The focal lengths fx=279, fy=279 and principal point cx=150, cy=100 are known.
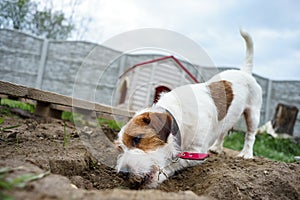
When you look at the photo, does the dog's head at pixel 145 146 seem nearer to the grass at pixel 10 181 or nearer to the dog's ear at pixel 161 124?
the dog's ear at pixel 161 124

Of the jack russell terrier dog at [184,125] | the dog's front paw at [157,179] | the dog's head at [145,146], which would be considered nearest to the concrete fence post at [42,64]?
the jack russell terrier dog at [184,125]

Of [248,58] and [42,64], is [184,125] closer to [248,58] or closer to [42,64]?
[248,58]

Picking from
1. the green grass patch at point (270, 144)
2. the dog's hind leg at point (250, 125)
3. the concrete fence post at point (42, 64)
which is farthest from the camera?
the concrete fence post at point (42, 64)

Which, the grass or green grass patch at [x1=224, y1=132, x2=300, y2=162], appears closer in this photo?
the grass

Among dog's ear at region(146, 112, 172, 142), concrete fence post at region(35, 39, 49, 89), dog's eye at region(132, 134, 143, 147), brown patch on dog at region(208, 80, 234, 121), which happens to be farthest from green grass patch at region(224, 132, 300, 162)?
concrete fence post at region(35, 39, 49, 89)

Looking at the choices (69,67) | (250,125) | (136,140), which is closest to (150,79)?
(250,125)

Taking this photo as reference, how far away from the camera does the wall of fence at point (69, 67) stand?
1175 centimetres

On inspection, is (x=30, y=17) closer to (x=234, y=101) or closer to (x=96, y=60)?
(x=96, y=60)

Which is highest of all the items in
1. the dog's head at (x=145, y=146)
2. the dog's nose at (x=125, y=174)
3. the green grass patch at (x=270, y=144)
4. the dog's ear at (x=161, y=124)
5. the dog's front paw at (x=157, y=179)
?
the dog's ear at (x=161, y=124)

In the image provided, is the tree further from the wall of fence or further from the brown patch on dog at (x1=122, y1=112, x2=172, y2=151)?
the brown patch on dog at (x1=122, y1=112, x2=172, y2=151)

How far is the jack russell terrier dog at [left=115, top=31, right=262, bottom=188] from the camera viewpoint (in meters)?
2.32

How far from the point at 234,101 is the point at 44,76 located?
10157 mm

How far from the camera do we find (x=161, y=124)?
2531 mm

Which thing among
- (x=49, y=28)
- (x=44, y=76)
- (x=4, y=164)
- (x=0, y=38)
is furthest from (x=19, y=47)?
(x=4, y=164)
